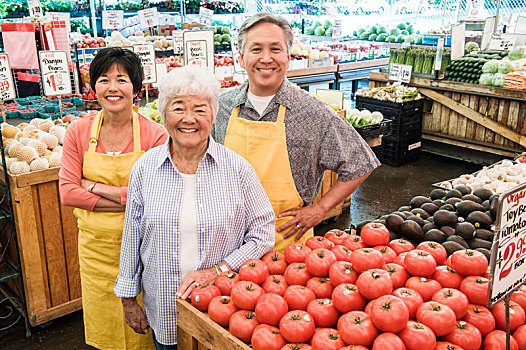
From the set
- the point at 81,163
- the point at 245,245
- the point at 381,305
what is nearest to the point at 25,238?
the point at 81,163

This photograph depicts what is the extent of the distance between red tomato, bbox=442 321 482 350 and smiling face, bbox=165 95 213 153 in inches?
45.8

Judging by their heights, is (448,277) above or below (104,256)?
above

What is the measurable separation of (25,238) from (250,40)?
2.07 m

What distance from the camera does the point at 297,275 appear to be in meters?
1.84

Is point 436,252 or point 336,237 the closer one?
point 436,252

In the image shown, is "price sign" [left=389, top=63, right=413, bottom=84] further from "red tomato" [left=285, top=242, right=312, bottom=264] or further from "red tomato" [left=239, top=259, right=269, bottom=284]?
"red tomato" [left=239, top=259, right=269, bottom=284]

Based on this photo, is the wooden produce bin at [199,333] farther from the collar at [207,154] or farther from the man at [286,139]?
the man at [286,139]

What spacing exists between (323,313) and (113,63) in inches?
67.3

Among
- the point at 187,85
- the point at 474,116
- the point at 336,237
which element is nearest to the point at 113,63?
the point at 187,85

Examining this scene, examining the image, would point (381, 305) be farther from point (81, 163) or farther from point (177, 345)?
point (81, 163)

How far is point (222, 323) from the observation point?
1.70 meters

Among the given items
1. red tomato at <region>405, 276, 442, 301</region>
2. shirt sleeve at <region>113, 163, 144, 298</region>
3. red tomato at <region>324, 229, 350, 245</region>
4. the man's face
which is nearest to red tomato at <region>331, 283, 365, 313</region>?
red tomato at <region>405, 276, 442, 301</region>

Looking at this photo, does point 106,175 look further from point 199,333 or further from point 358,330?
point 358,330

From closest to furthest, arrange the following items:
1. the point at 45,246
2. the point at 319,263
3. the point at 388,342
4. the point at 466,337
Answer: the point at 388,342 → the point at 466,337 → the point at 319,263 → the point at 45,246
